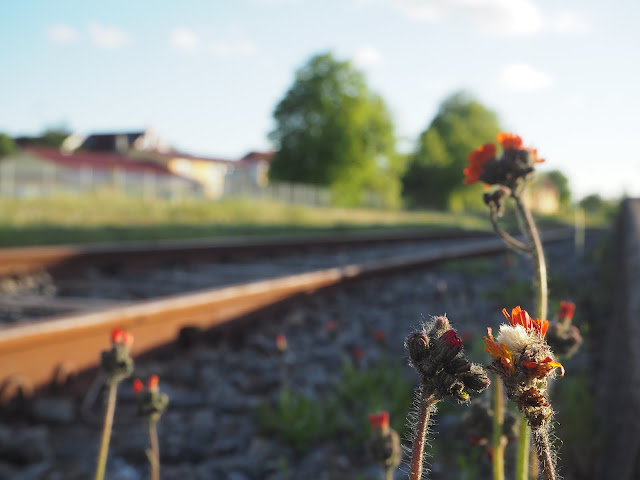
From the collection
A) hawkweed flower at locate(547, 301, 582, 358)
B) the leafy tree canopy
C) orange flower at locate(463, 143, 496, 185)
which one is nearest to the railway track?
hawkweed flower at locate(547, 301, 582, 358)

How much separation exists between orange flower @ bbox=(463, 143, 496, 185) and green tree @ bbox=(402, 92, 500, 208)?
58.3 metres

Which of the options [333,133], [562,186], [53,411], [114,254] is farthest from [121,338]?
[562,186]

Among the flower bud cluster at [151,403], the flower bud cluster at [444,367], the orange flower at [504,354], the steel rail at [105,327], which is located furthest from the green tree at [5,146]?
the orange flower at [504,354]

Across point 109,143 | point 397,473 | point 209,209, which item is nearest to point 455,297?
point 397,473

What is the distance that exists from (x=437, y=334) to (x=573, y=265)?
9.45 metres

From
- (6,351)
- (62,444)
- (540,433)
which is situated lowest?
(62,444)

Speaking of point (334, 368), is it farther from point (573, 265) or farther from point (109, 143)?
point (109, 143)

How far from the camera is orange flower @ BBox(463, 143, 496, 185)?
164cm

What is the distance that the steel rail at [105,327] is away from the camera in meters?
3.21

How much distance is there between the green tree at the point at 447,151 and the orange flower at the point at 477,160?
58322 millimetres

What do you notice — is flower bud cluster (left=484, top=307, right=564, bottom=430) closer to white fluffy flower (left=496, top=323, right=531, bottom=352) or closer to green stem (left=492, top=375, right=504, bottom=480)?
white fluffy flower (left=496, top=323, right=531, bottom=352)

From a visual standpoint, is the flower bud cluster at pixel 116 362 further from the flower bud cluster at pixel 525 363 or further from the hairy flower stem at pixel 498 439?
the flower bud cluster at pixel 525 363

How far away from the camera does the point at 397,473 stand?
2656 millimetres

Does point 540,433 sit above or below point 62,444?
above
